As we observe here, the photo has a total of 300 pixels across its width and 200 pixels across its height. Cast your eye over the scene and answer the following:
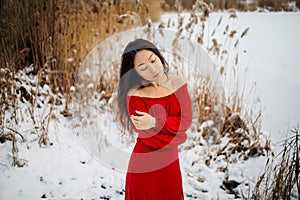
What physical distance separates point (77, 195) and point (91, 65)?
1.40m

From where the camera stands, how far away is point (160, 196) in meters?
1.06

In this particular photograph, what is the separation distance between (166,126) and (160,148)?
0.34 ft

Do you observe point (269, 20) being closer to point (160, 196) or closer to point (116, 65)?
point (116, 65)

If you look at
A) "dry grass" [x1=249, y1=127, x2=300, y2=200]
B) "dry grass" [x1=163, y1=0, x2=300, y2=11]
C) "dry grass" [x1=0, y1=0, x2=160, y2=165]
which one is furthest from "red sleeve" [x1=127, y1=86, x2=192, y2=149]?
"dry grass" [x1=163, y1=0, x2=300, y2=11]

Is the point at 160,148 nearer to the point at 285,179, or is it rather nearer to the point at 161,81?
the point at 161,81

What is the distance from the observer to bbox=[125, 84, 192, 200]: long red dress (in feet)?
3.19

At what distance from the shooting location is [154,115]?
1000 millimetres

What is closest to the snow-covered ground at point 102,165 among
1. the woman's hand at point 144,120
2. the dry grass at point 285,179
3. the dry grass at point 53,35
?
the dry grass at point 285,179

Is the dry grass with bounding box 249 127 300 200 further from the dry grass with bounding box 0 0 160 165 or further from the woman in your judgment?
the dry grass with bounding box 0 0 160 165

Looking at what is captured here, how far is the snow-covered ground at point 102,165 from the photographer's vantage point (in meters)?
1.68

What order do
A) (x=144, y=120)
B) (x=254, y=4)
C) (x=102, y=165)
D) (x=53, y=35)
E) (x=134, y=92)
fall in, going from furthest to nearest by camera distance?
(x=254, y=4)
(x=53, y=35)
(x=102, y=165)
(x=134, y=92)
(x=144, y=120)

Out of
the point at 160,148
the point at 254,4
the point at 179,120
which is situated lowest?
the point at 160,148

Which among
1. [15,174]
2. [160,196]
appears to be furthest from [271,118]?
[15,174]

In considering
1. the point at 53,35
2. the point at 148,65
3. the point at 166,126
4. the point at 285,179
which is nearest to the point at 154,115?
the point at 166,126
